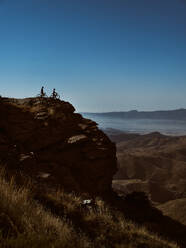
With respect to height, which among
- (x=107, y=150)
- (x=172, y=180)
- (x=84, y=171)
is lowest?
(x=172, y=180)

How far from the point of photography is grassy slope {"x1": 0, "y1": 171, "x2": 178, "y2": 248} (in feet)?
→ 11.5

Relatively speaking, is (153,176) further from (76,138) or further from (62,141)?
(62,141)

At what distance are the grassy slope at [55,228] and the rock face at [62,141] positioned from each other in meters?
13.6

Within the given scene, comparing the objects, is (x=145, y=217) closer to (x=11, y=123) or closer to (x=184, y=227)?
(x=184, y=227)

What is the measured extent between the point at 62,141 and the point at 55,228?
61.9 feet

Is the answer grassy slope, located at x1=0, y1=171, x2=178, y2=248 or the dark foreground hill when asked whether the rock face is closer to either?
the dark foreground hill

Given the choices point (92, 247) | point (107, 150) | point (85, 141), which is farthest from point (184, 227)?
point (92, 247)

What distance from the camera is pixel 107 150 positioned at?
23.5 metres

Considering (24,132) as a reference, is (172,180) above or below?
below

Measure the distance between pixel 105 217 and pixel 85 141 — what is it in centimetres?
1706

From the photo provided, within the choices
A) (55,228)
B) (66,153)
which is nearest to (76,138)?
(66,153)

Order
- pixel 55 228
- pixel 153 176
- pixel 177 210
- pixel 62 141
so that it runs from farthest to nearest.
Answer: pixel 153 176 → pixel 177 210 → pixel 62 141 → pixel 55 228

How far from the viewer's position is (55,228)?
411 cm

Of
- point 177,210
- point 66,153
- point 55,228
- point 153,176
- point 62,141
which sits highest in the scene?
point 55,228
